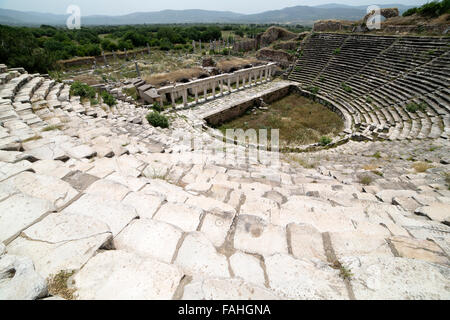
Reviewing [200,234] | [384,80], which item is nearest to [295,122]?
[384,80]

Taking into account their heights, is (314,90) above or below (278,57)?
below

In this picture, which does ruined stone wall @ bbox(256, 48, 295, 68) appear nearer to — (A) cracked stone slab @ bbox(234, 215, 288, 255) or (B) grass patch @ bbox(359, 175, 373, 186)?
(B) grass patch @ bbox(359, 175, 373, 186)

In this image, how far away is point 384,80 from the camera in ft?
55.0

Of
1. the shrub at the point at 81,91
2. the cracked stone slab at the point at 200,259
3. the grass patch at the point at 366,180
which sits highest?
the shrub at the point at 81,91

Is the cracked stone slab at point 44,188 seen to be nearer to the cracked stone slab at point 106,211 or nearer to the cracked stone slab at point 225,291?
the cracked stone slab at point 106,211

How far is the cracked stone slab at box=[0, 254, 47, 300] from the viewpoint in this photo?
1.37 metres

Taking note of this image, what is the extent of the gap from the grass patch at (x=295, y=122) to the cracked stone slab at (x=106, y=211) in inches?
460

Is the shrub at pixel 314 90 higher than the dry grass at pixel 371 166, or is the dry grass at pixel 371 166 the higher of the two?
the shrub at pixel 314 90

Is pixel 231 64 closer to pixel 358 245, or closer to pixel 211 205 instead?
pixel 211 205

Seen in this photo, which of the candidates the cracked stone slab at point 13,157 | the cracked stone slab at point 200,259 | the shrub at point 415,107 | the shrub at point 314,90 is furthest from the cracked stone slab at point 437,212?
the shrub at point 314,90

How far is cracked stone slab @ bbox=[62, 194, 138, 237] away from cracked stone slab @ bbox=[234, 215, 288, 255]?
4.56 ft

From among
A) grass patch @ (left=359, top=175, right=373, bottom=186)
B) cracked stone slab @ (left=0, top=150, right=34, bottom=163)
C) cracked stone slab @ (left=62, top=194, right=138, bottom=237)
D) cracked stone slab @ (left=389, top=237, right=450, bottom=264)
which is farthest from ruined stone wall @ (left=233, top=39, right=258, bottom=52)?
cracked stone slab @ (left=389, top=237, right=450, bottom=264)

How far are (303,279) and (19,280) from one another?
227cm

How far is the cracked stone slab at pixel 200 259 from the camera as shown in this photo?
6.46ft
